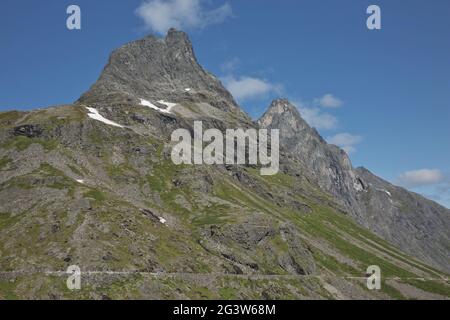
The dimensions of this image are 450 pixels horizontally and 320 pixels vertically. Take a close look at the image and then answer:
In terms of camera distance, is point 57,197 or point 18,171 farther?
point 18,171

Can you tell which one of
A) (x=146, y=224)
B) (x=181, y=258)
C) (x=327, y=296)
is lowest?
(x=327, y=296)

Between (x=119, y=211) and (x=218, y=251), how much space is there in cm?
4007

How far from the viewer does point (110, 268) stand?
13112 centimetres
